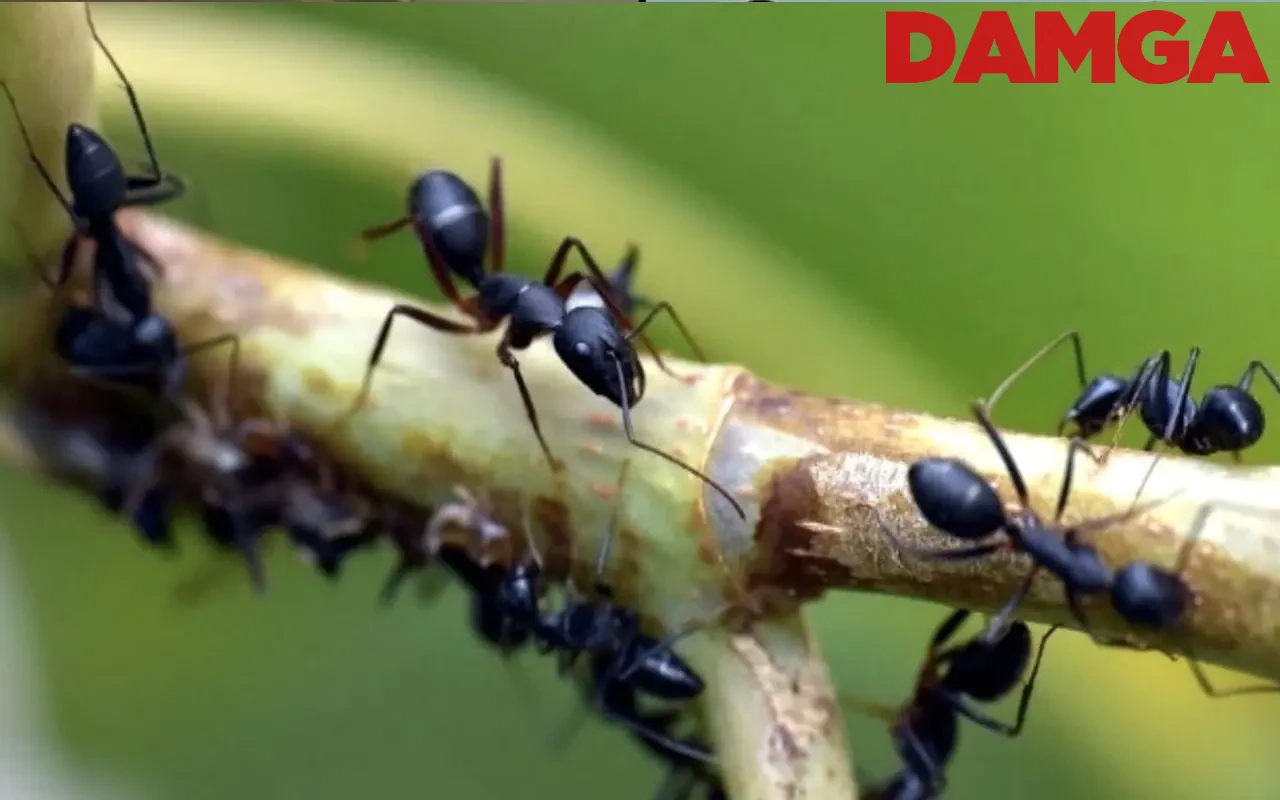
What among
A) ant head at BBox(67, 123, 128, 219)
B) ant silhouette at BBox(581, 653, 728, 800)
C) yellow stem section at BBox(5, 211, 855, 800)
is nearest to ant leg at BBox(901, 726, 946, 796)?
ant silhouette at BBox(581, 653, 728, 800)

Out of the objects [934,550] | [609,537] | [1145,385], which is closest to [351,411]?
[609,537]

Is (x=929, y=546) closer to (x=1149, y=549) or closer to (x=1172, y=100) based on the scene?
(x=1149, y=549)

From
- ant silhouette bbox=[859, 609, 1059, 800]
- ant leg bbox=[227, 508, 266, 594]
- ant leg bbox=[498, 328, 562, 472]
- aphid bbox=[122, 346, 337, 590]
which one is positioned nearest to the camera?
ant leg bbox=[498, 328, 562, 472]

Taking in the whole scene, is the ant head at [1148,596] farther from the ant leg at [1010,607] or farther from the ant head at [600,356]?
the ant head at [600,356]

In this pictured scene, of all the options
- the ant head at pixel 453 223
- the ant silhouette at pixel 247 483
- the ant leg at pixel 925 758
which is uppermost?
the ant head at pixel 453 223

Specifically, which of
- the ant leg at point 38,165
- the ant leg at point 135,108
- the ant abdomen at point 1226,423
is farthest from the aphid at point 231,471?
the ant abdomen at point 1226,423

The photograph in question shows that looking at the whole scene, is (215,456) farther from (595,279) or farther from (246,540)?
(595,279)

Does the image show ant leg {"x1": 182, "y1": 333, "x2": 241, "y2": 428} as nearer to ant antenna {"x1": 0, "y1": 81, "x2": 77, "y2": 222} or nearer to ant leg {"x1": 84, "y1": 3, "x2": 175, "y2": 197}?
ant antenna {"x1": 0, "y1": 81, "x2": 77, "y2": 222}
